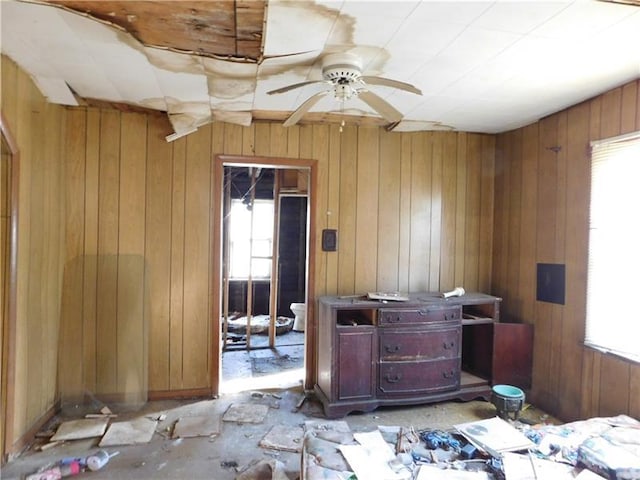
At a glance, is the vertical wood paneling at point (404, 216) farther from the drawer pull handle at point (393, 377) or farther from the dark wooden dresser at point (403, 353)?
the drawer pull handle at point (393, 377)

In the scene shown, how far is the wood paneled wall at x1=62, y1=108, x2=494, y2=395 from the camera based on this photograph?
2.91 meters

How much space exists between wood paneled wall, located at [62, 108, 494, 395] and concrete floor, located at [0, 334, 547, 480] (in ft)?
0.93

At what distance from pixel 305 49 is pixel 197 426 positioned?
2615 millimetres

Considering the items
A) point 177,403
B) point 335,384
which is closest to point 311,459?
point 335,384

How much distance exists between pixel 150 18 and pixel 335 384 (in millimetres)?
2572

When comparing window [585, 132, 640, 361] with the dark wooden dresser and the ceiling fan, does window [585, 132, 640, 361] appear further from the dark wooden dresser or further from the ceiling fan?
the ceiling fan

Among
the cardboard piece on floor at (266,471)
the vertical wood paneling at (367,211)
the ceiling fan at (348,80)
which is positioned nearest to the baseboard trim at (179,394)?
the cardboard piece on floor at (266,471)

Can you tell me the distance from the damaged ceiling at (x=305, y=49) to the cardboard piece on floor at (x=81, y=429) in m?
2.34

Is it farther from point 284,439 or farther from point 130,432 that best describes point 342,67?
point 130,432

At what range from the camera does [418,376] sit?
2885 mm

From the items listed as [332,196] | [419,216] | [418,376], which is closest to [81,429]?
[418,376]

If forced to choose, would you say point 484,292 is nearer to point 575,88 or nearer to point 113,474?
point 575,88

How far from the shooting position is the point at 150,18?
1.64 meters

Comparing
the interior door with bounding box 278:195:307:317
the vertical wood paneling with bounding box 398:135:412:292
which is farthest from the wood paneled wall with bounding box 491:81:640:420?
the interior door with bounding box 278:195:307:317
